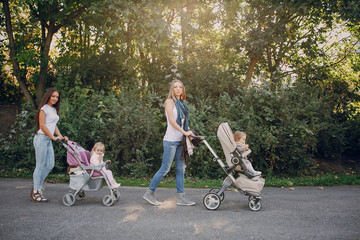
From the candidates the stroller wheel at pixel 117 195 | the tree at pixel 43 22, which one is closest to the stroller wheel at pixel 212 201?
the stroller wheel at pixel 117 195

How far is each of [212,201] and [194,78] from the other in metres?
7.26

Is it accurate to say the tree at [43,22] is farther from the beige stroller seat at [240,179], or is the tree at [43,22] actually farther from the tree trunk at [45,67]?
the beige stroller seat at [240,179]

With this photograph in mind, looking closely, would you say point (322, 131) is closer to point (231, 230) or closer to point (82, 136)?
point (231, 230)

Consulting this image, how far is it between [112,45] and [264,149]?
26.9ft

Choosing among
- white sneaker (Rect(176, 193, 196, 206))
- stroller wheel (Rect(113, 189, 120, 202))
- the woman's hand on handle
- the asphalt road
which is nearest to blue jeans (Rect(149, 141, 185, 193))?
white sneaker (Rect(176, 193, 196, 206))

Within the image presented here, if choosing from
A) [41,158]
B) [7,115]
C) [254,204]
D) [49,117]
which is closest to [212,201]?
[254,204]

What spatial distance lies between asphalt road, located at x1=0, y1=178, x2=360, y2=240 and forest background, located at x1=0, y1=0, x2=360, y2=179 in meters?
2.26

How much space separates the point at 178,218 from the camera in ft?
15.8

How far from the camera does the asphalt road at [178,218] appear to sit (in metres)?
4.14

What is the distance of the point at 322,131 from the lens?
32.2 ft

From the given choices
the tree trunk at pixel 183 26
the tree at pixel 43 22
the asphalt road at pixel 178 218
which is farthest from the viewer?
the tree trunk at pixel 183 26

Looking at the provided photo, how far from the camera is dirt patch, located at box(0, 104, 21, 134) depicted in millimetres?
13045

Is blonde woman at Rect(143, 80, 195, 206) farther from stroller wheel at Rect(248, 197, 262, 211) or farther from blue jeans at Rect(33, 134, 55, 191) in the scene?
blue jeans at Rect(33, 134, 55, 191)

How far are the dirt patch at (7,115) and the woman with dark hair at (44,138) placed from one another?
27.2ft
